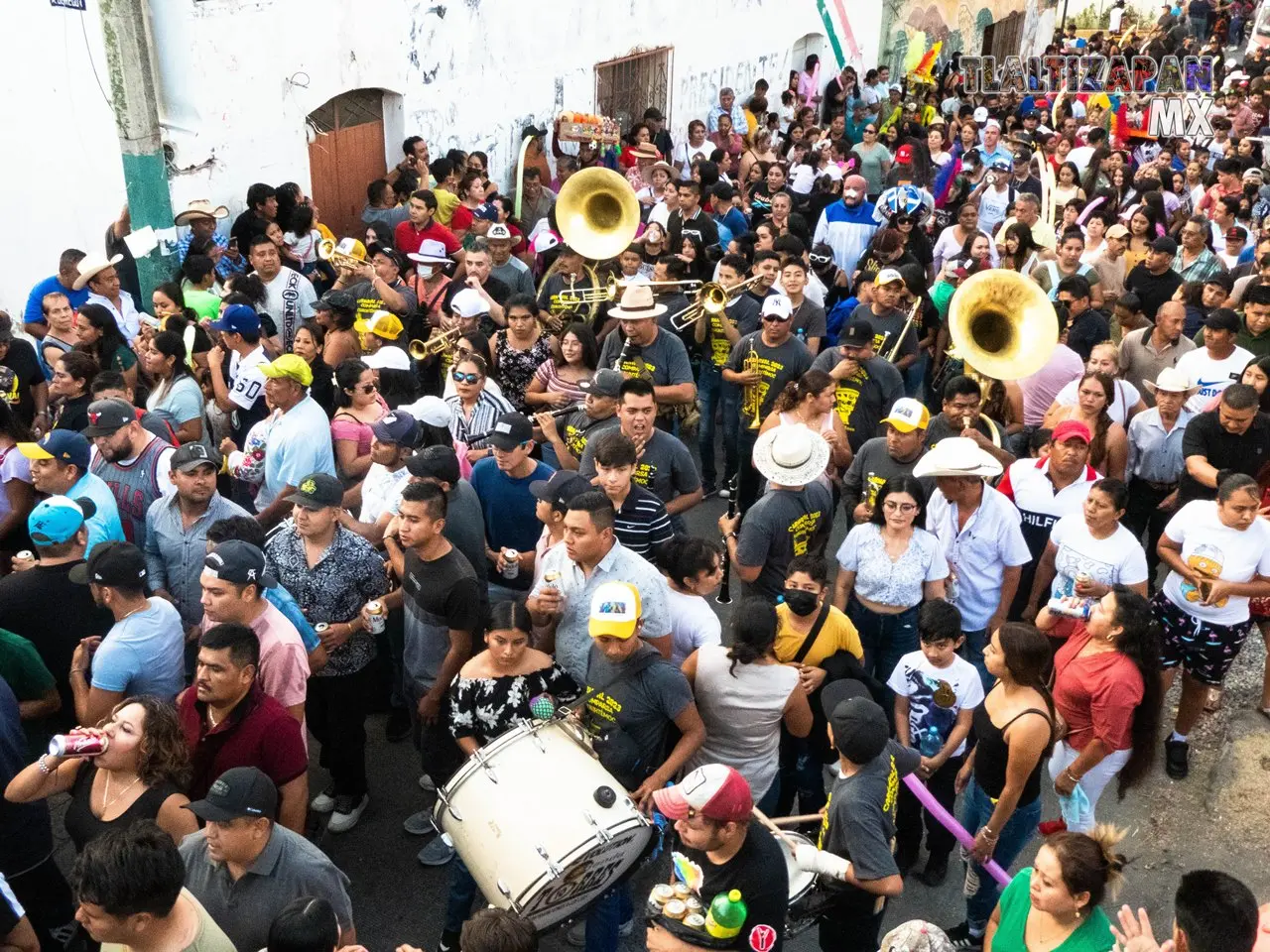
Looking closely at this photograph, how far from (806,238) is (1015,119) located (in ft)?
29.6

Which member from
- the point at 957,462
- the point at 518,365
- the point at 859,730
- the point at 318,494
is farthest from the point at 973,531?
the point at 518,365

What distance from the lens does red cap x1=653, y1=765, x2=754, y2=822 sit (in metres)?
3.49

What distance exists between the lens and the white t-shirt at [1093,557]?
18.5 ft

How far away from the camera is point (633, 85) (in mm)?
16859

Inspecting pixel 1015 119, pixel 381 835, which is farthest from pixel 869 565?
pixel 1015 119

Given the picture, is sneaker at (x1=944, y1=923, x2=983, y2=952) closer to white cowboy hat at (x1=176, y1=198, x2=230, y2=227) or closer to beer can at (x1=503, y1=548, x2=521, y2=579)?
beer can at (x1=503, y1=548, x2=521, y2=579)

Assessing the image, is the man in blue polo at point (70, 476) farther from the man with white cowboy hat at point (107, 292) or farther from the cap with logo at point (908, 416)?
the cap with logo at point (908, 416)

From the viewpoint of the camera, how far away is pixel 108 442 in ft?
19.0

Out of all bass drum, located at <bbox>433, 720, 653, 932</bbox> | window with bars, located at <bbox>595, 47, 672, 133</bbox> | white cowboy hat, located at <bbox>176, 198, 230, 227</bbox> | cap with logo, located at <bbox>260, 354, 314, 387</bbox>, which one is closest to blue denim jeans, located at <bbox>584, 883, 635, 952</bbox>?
bass drum, located at <bbox>433, 720, 653, 932</bbox>

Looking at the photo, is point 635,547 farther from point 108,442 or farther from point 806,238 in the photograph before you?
point 806,238

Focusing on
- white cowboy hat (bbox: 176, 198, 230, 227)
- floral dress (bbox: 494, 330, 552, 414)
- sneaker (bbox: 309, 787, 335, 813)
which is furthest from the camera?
white cowboy hat (bbox: 176, 198, 230, 227)

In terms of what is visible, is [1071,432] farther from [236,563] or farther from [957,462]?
[236,563]

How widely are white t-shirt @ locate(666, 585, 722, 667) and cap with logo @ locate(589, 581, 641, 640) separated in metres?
0.58

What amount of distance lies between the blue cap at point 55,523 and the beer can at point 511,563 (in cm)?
180
